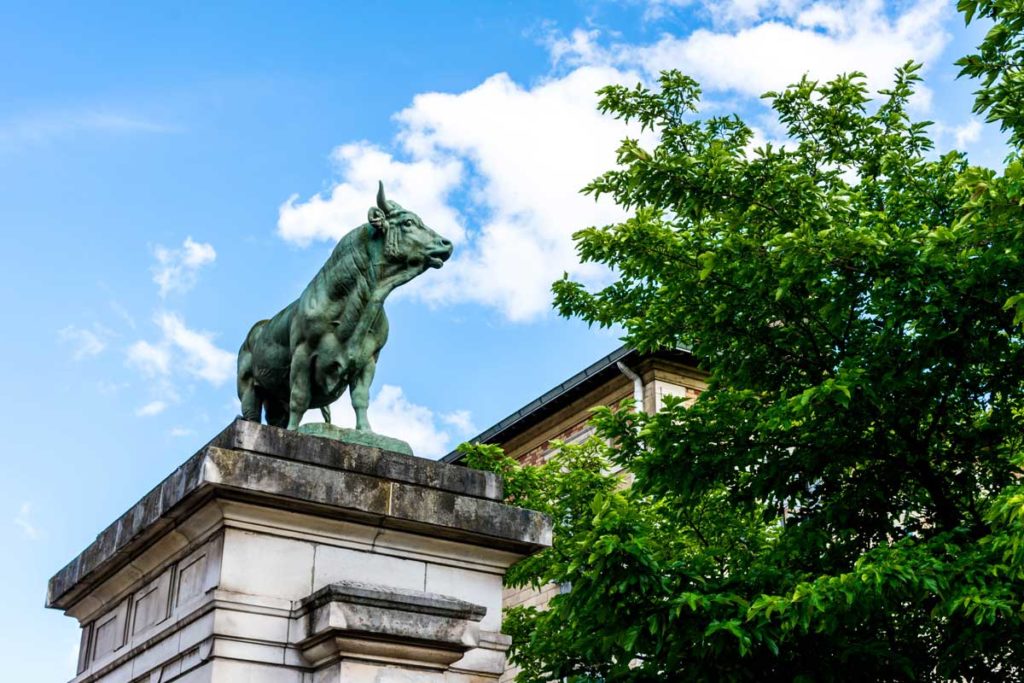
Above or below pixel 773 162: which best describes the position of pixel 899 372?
below

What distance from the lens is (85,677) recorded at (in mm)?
6250

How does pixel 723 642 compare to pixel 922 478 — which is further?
pixel 922 478

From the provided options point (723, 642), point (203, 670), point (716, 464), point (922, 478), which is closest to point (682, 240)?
point (716, 464)

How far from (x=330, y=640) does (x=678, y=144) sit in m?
8.94

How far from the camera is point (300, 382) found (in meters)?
6.30

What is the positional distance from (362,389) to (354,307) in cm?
47

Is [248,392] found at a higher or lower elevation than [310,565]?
higher

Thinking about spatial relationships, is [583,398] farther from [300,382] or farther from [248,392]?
[300,382]

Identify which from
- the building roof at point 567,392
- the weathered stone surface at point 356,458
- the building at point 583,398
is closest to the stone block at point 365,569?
the weathered stone surface at point 356,458

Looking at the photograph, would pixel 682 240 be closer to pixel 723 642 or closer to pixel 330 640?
pixel 723 642

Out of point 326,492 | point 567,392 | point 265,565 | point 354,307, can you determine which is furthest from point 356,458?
point 567,392

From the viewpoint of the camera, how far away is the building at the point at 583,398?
23609mm

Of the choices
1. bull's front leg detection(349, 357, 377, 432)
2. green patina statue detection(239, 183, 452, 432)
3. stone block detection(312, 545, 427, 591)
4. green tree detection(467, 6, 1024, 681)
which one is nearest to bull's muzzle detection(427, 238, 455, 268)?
green patina statue detection(239, 183, 452, 432)

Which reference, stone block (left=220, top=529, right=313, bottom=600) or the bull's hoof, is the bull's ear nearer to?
the bull's hoof
